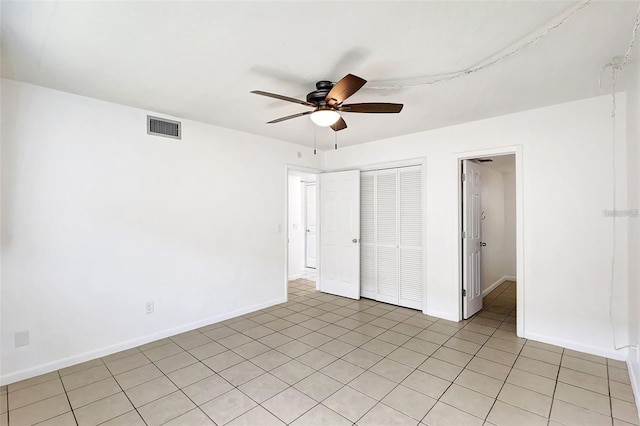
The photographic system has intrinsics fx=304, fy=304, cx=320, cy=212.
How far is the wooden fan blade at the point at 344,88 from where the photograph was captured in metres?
2.01

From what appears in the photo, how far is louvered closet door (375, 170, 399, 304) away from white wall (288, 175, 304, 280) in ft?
7.75

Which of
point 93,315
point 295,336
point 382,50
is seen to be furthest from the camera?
point 295,336

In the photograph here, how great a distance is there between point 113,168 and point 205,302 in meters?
1.86

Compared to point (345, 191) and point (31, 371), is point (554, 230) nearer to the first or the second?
point (345, 191)

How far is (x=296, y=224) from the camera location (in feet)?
22.7

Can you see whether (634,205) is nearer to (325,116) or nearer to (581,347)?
(581,347)

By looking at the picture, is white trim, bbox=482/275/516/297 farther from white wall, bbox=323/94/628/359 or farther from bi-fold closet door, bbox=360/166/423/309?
white wall, bbox=323/94/628/359

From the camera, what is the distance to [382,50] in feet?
6.77

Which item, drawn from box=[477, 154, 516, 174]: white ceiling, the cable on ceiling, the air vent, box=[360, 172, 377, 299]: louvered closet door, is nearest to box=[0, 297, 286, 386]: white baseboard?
box=[360, 172, 377, 299]: louvered closet door

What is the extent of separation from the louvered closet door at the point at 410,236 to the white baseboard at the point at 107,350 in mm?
2249

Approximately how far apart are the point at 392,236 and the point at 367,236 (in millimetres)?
467

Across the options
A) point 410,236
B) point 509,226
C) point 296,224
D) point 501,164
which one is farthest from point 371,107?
point 509,226

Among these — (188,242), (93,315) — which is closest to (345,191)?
(188,242)

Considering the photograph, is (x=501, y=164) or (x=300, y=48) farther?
(x=501, y=164)
